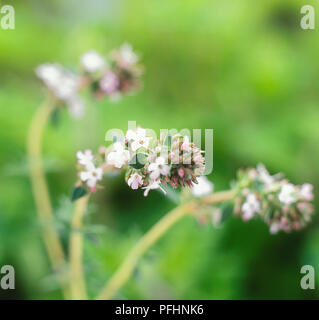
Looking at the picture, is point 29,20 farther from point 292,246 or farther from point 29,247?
point 292,246

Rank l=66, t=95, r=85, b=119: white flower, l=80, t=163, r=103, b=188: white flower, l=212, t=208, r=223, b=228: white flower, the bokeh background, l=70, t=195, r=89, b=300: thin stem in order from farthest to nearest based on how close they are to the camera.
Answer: the bokeh background, l=66, t=95, r=85, b=119: white flower, l=70, t=195, r=89, b=300: thin stem, l=212, t=208, r=223, b=228: white flower, l=80, t=163, r=103, b=188: white flower

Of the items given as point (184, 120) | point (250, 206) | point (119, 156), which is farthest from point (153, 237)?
point (184, 120)

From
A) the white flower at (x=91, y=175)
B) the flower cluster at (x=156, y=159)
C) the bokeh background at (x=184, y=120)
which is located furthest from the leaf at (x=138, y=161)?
the bokeh background at (x=184, y=120)

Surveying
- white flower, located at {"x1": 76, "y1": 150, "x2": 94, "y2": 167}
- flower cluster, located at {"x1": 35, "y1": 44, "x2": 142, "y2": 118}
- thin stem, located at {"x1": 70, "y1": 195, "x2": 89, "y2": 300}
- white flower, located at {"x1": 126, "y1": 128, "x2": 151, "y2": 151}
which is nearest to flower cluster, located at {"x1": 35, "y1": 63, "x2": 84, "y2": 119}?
flower cluster, located at {"x1": 35, "y1": 44, "x2": 142, "y2": 118}

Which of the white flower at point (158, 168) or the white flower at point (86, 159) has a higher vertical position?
the white flower at point (86, 159)

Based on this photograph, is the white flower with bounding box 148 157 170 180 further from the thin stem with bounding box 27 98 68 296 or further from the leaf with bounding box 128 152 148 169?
the thin stem with bounding box 27 98 68 296

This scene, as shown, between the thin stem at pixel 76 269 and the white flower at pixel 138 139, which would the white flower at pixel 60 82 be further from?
the white flower at pixel 138 139
